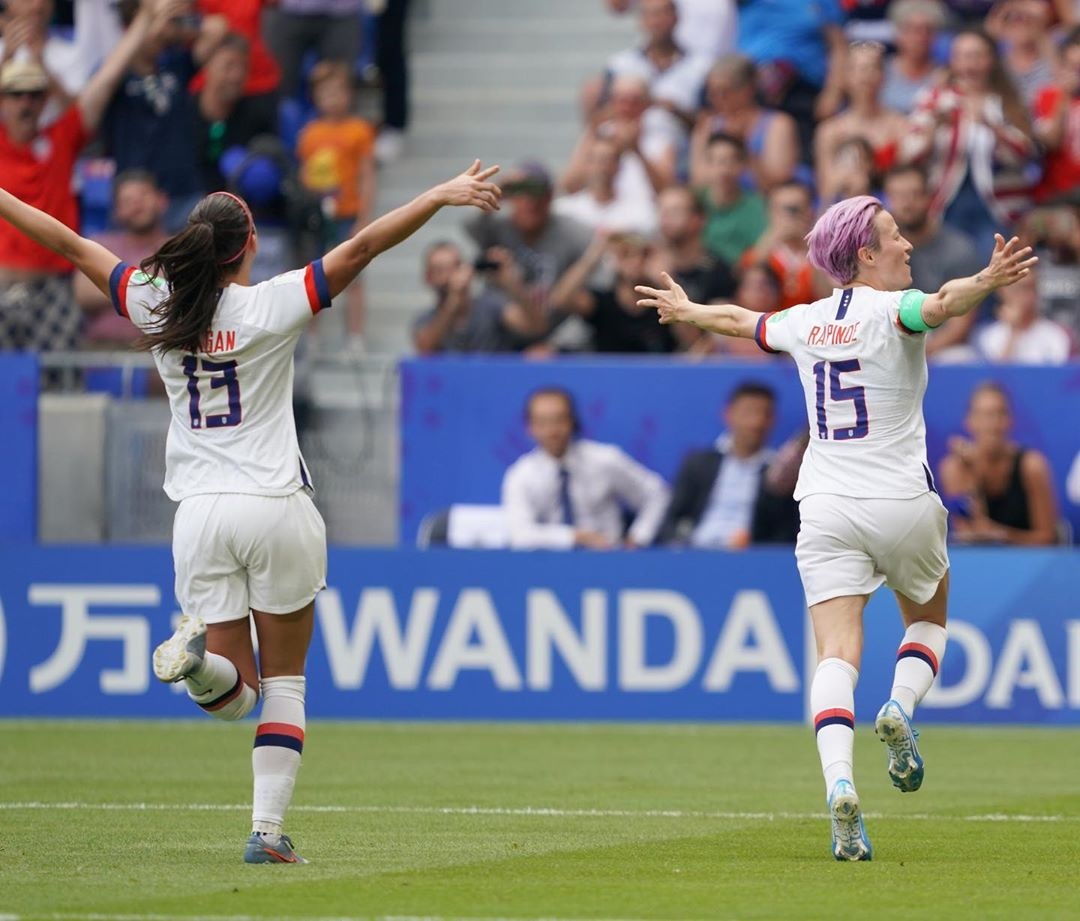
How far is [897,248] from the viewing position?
7113 mm

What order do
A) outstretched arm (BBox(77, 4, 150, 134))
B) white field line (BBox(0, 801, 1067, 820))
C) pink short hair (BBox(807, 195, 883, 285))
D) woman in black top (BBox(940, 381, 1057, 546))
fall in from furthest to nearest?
outstretched arm (BBox(77, 4, 150, 134)) < woman in black top (BBox(940, 381, 1057, 546)) < white field line (BBox(0, 801, 1067, 820)) < pink short hair (BBox(807, 195, 883, 285))

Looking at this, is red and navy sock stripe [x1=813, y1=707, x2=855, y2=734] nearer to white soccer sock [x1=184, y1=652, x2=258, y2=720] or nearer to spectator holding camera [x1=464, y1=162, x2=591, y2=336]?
white soccer sock [x1=184, y1=652, x2=258, y2=720]

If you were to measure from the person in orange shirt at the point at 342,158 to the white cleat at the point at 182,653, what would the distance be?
9771 millimetres

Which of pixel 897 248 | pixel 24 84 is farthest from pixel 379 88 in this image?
pixel 897 248

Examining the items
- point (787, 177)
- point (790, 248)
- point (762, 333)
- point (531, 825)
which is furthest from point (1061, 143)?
point (531, 825)

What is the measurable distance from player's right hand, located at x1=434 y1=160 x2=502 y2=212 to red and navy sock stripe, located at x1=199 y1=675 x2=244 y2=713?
1702 mm

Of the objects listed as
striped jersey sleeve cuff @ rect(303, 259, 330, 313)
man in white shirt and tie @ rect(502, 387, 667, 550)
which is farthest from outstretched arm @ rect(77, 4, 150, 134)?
striped jersey sleeve cuff @ rect(303, 259, 330, 313)

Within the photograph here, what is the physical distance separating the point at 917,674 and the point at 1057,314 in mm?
7605

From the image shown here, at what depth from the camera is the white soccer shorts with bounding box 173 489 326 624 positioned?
265 inches

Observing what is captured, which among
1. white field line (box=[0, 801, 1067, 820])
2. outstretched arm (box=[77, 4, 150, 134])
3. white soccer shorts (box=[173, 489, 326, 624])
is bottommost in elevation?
white field line (box=[0, 801, 1067, 820])

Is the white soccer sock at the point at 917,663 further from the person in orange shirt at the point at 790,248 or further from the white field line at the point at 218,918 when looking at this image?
the person in orange shirt at the point at 790,248

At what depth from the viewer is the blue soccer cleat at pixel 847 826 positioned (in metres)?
6.64

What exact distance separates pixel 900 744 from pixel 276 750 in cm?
204

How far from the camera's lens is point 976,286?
21.6 feet
